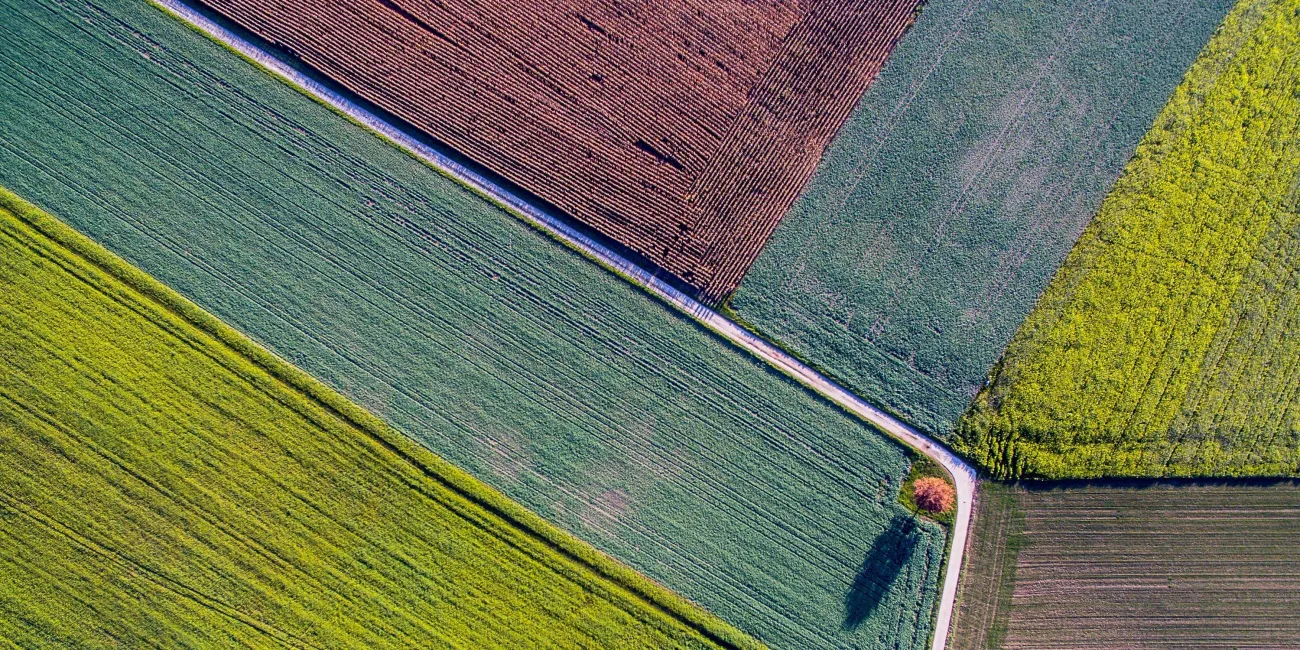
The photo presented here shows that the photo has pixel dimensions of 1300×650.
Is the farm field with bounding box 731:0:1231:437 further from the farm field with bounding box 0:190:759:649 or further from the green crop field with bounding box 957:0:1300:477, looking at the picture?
the farm field with bounding box 0:190:759:649

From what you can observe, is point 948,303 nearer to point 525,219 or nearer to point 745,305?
point 745,305

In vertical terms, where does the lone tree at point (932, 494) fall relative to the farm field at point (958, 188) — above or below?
below

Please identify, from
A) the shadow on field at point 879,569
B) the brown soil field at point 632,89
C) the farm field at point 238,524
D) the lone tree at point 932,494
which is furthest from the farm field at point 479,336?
the brown soil field at point 632,89

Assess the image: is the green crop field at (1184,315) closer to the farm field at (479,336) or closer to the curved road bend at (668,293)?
the curved road bend at (668,293)

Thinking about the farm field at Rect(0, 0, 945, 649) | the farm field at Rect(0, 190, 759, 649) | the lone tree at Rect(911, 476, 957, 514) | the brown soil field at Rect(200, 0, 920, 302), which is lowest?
the farm field at Rect(0, 190, 759, 649)

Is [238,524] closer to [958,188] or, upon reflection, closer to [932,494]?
[932,494]

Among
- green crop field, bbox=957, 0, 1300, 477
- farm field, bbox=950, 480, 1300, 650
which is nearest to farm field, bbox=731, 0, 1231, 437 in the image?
green crop field, bbox=957, 0, 1300, 477
